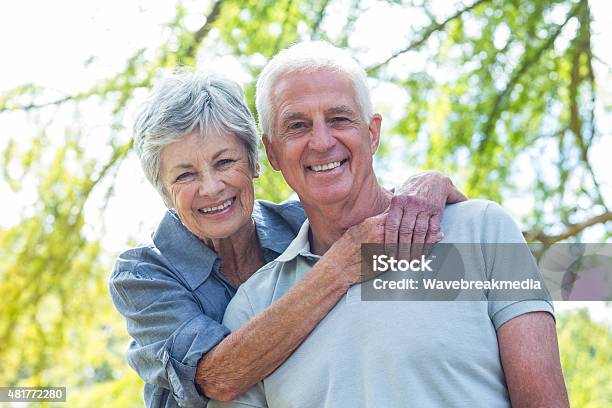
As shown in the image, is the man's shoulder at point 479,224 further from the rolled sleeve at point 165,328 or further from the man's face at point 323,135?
the rolled sleeve at point 165,328

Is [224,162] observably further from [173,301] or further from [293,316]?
[293,316]

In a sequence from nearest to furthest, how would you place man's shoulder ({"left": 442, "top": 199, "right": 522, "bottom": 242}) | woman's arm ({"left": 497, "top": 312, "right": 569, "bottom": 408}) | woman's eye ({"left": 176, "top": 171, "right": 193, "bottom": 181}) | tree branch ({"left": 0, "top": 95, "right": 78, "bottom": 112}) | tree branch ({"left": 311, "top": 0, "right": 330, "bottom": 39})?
woman's arm ({"left": 497, "top": 312, "right": 569, "bottom": 408}) < man's shoulder ({"left": 442, "top": 199, "right": 522, "bottom": 242}) < woman's eye ({"left": 176, "top": 171, "right": 193, "bottom": 181}) < tree branch ({"left": 311, "top": 0, "right": 330, "bottom": 39}) < tree branch ({"left": 0, "top": 95, "right": 78, "bottom": 112})

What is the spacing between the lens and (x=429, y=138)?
417 centimetres

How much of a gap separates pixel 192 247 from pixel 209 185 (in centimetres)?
22

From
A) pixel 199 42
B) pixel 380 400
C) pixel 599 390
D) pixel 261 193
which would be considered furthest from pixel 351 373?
pixel 599 390

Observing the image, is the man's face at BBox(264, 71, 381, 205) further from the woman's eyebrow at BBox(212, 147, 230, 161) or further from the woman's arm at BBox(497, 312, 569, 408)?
the woman's arm at BBox(497, 312, 569, 408)

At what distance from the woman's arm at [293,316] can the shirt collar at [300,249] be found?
0.13 m

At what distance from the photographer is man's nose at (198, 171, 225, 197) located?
236cm

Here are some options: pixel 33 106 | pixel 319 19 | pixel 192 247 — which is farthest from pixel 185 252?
pixel 33 106

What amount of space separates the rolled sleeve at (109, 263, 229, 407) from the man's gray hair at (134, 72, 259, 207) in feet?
0.85

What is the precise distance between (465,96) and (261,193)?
106 centimetres

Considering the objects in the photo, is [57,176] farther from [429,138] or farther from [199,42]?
[429,138]

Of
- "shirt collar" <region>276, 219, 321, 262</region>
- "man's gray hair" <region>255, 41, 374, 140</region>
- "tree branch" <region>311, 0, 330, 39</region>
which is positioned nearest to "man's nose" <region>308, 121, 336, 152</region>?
"man's gray hair" <region>255, 41, 374, 140</region>

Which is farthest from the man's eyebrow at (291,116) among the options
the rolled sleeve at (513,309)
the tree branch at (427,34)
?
the tree branch at (427,34)
